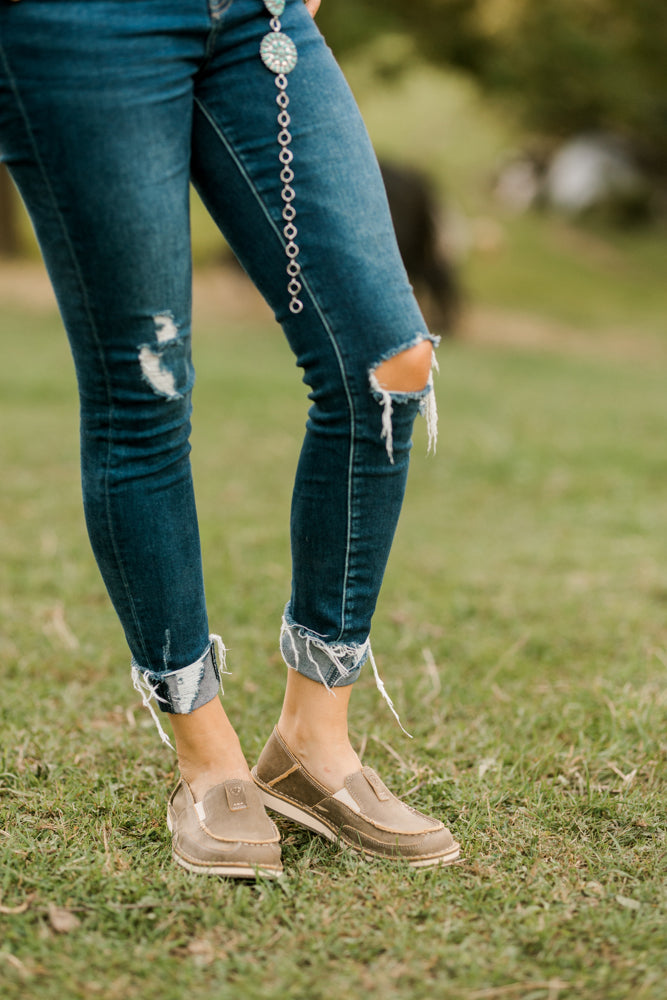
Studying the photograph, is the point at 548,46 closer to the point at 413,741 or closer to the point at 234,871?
the point at 413,741

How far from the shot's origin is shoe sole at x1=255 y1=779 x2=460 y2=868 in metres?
1.40

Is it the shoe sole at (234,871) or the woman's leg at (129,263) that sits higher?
the woman's leg at (129,263)

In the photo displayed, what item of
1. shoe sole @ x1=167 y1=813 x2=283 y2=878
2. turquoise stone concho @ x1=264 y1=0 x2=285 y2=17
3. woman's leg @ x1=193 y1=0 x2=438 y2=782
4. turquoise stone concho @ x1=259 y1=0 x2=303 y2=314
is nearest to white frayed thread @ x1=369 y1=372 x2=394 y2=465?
woman's leg @ x1=193 y1=0 x2=438 y2=782

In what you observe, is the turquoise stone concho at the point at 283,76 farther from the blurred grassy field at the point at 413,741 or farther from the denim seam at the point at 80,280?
the blurred grassy field at the point at 413,741

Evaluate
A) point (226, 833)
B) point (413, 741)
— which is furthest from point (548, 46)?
point (226, 833)

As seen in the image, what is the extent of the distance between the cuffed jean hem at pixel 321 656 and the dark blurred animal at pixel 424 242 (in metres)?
9.25

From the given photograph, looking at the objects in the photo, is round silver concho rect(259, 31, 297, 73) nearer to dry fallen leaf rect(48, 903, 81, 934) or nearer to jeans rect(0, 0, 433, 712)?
jeans rect(0, 0, 433, 712)

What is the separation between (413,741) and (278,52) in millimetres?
1197

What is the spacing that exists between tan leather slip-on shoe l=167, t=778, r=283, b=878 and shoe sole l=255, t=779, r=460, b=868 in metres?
0.06

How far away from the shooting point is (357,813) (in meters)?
1.43

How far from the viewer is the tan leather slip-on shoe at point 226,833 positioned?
1354mm

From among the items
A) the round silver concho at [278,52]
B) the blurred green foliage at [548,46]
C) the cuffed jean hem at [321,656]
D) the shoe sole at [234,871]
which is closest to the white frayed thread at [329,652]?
the cuffed jean hem at [321,656]

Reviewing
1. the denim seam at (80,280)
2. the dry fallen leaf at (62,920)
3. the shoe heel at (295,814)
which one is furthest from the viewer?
the shoe heel at (295,814)

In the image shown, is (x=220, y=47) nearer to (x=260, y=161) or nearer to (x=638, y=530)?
(x=260, y=161)
